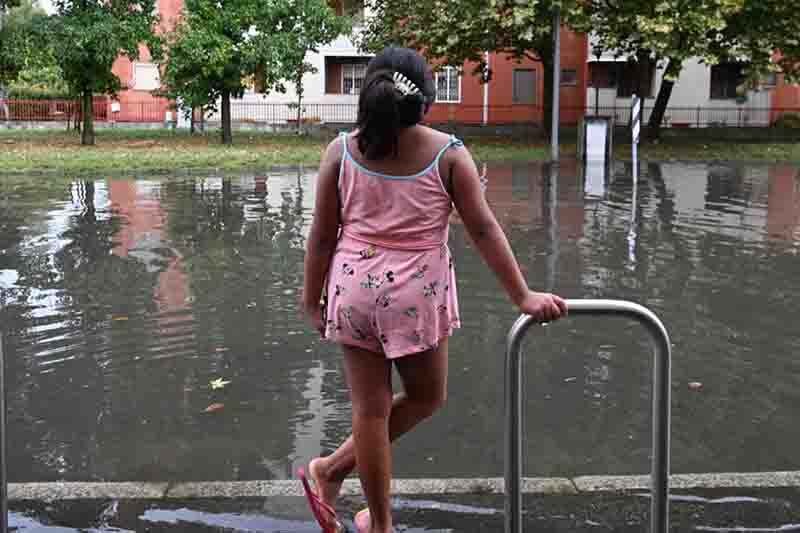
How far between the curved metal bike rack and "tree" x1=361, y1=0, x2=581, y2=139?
24197mm

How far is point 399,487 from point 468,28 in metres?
27.3

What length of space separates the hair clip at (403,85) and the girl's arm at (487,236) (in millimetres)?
244

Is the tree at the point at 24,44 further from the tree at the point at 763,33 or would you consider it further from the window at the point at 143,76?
the tree at the point at 763,33

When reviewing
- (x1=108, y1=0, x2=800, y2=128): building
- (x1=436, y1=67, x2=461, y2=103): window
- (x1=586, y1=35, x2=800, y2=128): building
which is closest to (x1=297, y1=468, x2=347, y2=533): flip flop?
(x1=108, y1=0, x2=800, y2=128): building

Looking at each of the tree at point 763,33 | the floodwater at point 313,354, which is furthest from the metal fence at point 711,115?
the floodwater at point 313,354

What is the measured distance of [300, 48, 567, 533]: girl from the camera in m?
3.43

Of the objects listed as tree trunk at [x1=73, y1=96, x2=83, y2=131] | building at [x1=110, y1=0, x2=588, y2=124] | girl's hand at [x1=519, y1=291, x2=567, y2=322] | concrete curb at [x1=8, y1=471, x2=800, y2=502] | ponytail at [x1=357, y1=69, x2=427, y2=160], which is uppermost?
building at [x1=110, y1=0, x2=588, y2=124]

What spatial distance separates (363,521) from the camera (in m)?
4.00

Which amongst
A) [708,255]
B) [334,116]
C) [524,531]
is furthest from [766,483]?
[334,116]

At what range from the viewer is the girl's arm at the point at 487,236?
3488 millimetres

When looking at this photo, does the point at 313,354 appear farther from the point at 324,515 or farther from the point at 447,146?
the point at 447,146

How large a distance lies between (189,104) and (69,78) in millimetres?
3825

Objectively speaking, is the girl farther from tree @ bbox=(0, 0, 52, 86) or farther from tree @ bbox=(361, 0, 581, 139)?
tree @ bbox=(0, 0, 52, 86)

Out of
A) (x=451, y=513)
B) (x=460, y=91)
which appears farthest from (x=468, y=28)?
(x=451, y=513)
